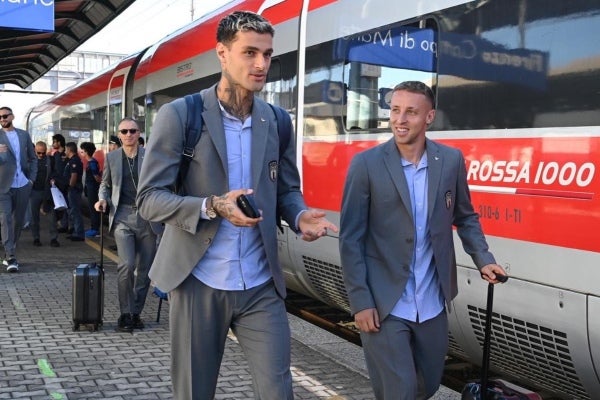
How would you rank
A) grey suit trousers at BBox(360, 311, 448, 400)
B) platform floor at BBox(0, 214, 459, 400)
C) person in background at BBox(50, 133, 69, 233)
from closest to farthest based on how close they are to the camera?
grey suit trousers at BBox(360, 311, 448, 400), platform floor at BBox(0, 214, 459, 400), person in background at BBox(50, 133, 69, 233)

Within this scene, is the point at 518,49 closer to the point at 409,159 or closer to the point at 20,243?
the point at 409,159

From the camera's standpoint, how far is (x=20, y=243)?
12367 millimetres

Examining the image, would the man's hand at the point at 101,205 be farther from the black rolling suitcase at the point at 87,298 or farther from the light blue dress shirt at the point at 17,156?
the light blue dress shirt at the point at 17,156

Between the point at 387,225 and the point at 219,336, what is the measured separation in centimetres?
81

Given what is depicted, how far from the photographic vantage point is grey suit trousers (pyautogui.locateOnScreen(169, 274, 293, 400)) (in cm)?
269

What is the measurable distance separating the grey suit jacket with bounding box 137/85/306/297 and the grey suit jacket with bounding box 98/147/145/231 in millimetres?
3654

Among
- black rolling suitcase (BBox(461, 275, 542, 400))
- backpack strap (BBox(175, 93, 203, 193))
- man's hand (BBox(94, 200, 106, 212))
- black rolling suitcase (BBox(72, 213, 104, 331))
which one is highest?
backpack strap (BBox(175, 93, 203, 193))

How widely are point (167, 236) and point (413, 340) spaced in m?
1.10

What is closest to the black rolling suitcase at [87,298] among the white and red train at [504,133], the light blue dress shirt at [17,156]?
the white and red train at [504,133]

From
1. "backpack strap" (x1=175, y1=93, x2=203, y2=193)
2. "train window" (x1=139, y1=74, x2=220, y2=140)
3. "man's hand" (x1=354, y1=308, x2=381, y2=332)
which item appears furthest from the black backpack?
"train window" (x1=139, y1=74, x2=220, y2=140)

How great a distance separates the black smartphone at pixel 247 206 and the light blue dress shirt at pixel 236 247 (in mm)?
296

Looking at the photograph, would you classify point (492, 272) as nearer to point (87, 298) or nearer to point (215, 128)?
point (215, 128)

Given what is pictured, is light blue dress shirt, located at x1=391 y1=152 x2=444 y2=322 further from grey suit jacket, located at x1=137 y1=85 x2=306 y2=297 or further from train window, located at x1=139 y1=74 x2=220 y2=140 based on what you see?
train window, located at x1=139 y1=74 x2=220 y2=140

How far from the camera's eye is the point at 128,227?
6.18 meters
